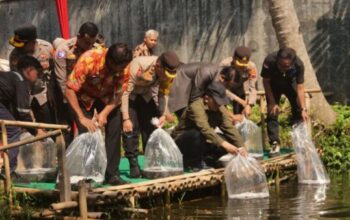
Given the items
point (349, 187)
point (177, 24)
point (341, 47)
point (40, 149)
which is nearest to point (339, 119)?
point (341, 47)

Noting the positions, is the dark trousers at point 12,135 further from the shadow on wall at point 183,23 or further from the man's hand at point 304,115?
the shadow on wall at point 183,23

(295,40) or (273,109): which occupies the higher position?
(295,40)

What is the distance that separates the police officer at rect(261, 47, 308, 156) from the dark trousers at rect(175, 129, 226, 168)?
1.44m

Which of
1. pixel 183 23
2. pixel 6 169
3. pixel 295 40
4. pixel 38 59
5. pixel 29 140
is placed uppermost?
pixel 183 23

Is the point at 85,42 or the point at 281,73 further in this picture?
the point at 281,73

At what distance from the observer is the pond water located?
7469 mm

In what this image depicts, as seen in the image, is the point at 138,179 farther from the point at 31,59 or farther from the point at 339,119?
the point at 339,119

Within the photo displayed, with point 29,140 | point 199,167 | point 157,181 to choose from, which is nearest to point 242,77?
point 199,167

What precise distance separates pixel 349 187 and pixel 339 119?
8.83 feet

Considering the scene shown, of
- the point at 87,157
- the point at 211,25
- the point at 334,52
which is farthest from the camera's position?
the point at 211,25

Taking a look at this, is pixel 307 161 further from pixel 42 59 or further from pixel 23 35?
pixel 23 35

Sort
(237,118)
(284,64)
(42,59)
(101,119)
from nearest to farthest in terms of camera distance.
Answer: (101,119), (42,59), (284,64), (237,118)

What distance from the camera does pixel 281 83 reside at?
1009 centimetres

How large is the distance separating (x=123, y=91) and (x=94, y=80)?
0.33 m
